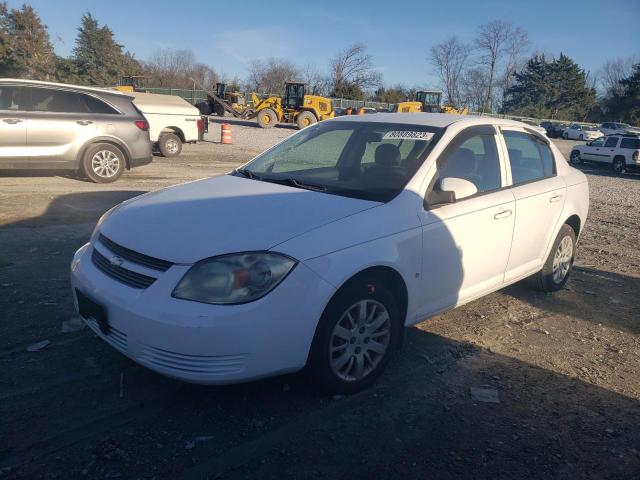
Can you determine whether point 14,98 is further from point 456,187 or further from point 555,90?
point 555,90

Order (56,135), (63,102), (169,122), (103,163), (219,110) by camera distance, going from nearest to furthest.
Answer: (56,135) → (63,102) → (103,163) → (169,122) → (219,110)

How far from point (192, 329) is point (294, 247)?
67cm

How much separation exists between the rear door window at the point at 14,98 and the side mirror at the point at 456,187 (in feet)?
27.0

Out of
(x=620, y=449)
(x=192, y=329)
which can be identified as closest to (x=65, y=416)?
(x=192, y=329)

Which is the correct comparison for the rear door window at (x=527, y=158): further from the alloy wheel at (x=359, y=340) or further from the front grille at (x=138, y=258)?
the front grille at (x=138, y=258)

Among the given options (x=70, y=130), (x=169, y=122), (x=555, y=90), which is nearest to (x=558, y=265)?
(x=70, y=130)

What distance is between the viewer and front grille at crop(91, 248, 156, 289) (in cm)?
285

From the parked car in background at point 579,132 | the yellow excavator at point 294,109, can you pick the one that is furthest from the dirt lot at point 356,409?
the parked car in background at point 579,132

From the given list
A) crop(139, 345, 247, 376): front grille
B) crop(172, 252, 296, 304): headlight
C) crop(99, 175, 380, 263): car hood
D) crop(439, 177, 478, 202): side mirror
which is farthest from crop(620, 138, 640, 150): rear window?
crop(139, 345, 247, 376): front grille

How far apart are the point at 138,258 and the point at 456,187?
2128mm

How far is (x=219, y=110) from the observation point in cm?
4094

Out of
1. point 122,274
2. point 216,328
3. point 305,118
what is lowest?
point 216,328

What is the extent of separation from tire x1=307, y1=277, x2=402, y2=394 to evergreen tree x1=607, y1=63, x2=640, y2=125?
234ft

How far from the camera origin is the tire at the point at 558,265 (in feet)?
16.9
